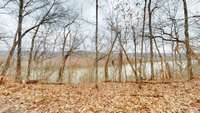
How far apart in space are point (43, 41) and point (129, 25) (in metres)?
12.8

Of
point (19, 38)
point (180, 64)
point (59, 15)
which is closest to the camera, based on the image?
point (19, 38)

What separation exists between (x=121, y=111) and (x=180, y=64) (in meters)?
28.2

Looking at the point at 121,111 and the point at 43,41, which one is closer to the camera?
the point at 121,111

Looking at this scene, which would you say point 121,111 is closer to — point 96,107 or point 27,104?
point 96,107

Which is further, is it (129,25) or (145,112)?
(129,25)

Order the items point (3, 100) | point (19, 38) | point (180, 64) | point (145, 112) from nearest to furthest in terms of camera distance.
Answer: point (145, 112) < point (3, 100) < point (19, 38) < point (180, 64)

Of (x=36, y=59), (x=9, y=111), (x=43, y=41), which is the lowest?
(x=9, y=111)

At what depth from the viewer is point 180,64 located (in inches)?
1330

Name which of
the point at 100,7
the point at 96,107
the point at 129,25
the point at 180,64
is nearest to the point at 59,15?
the point at 100,7

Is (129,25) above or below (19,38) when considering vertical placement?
above

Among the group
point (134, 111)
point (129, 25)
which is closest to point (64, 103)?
point (134, 111)

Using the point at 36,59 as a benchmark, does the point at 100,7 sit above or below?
above

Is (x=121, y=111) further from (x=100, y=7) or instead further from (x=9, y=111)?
(x=100, y=7)

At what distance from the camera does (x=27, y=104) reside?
8.94 metres
